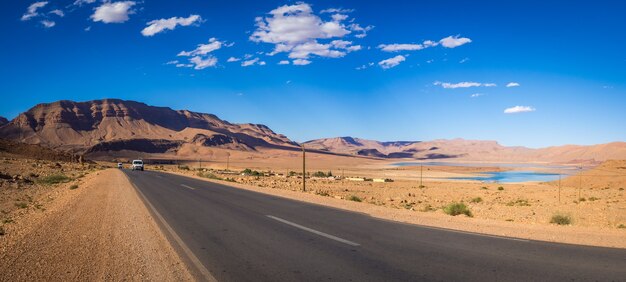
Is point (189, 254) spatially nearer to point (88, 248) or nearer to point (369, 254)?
point (88, 248)

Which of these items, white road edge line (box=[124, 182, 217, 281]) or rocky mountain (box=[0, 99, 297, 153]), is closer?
white road edge line (box=[124, 182, 217, 281])

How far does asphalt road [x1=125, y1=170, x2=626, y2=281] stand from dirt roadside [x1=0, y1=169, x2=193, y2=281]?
1.79ft

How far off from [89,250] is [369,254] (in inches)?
232

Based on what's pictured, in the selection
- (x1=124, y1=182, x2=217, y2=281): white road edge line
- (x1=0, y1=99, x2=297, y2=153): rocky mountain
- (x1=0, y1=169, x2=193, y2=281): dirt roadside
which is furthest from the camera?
(x1=0, y1=99, x2=297, y2=153): rocky mountain

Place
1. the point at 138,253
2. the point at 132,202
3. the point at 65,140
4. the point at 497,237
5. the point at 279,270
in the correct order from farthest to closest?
the point at 65,140 < the point at 132,202 < the point at 497,237 < the point at 138,253 < the point at 279,270

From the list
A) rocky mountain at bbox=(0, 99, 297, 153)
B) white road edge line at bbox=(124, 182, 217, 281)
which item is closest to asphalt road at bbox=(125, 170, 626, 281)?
white road edge line at bbox=(124, 182, 217, 281)

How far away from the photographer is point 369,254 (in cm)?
813

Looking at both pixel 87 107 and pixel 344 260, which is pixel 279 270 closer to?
pixel 344 260

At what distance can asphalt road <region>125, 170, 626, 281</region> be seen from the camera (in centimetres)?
669

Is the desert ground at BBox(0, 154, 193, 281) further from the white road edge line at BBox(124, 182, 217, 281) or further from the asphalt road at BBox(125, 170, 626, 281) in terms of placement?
the asphalt road at BBox(125, 170, 626, 281)

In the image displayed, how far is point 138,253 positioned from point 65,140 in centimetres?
17333

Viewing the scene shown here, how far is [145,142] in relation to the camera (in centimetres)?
15588

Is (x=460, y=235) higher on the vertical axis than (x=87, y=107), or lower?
lower

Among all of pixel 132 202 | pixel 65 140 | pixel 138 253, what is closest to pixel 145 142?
pixel 65 140
